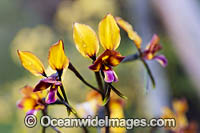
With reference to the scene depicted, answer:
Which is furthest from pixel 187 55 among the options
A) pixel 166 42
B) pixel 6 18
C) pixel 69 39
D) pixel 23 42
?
pixel 6 18

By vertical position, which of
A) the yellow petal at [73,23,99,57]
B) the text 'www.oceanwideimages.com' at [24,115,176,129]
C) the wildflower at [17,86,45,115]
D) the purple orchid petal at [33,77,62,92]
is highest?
the yellow petal at [73,23,99,57]

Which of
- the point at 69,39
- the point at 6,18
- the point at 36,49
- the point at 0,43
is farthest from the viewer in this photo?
the point at 6,18

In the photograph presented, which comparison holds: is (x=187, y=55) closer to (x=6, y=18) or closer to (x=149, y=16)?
(x=149, y=16)

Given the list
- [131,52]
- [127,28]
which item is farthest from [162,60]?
[131,52]

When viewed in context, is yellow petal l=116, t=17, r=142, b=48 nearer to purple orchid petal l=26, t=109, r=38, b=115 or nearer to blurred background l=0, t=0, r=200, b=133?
purple orchid petal l=26, t=109, r=38, b=115

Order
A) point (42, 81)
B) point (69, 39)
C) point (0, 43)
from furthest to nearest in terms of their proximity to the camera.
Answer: point (0, 43) → point (69, 39) → point (42, 81)

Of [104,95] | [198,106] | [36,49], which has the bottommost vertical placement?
[198,106]

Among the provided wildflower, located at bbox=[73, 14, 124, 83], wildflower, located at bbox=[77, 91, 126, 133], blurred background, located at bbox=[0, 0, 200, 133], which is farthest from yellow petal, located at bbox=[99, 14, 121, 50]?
blurred background, located at bbox=[0, 0, 200, 133]
